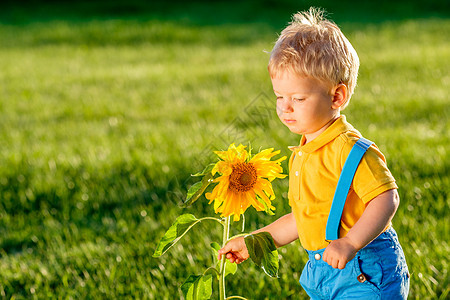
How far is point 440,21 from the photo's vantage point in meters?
12.8

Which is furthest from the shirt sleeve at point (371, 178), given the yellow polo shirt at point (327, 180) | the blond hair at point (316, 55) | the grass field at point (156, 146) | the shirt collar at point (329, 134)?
the grass field at point (156, 146)

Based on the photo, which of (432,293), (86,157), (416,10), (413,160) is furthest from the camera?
(416,10)

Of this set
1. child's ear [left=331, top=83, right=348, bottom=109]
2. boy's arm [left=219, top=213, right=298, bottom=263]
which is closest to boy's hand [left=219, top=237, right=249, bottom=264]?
boy's arm [left=219, top=213, right=298, bottom=263]

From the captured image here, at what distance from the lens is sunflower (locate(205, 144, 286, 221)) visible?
1.76 meters

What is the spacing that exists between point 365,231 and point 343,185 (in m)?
0.14

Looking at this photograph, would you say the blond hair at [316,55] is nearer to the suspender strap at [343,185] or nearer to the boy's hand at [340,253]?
the suspender strap at [343,185]

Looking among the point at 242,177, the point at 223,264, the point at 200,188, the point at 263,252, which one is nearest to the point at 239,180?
the point at 242,177

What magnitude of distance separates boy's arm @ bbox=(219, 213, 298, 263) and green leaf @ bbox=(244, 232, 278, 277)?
126 mm

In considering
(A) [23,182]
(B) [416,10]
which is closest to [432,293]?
(A) [23,182]

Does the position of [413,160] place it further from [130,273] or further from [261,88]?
[261,88]

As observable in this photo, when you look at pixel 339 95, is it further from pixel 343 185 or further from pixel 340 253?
pixel 340 253

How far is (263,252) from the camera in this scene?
1.81 metres

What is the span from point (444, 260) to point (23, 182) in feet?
9.46

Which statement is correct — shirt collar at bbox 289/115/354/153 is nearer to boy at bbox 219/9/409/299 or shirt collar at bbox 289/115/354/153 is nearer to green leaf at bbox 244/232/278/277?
boy at bbox 219/9/409/299
